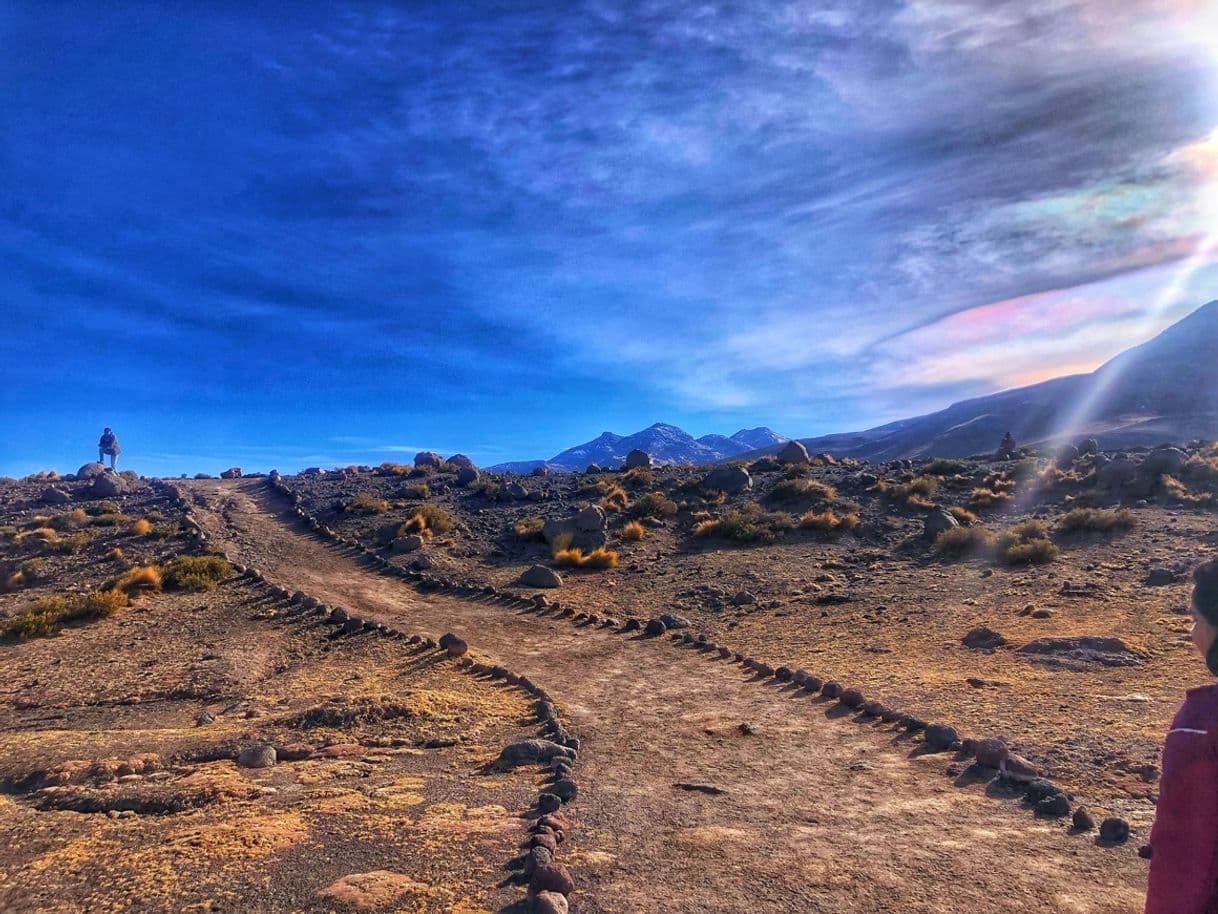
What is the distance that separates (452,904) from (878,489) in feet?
76.8

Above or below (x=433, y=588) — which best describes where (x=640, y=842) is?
below

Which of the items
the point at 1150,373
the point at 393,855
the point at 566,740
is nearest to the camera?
the point at 393,855

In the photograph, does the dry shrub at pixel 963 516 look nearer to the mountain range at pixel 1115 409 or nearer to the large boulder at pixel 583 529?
the large boulder at pixel 583 529

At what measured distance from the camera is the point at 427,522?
2523 centimetres

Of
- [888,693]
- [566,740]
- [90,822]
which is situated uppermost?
[90,822]

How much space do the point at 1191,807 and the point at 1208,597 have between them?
2.40 ft

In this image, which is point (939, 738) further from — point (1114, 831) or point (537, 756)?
point (537, 756)

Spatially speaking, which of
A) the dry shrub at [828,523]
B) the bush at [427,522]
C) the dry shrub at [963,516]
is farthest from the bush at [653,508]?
the dry shrub at [963,516]

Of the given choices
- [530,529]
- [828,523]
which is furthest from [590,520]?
[828,523]

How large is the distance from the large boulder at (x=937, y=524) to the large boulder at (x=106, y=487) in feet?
120

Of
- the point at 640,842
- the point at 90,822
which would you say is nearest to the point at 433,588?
the point at 90,822

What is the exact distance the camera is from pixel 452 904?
476cm

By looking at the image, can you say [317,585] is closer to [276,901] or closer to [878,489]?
[276,901]

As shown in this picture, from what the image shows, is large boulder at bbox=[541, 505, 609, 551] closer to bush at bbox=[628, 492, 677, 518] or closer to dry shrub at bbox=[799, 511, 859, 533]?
bush at bbox=[628, 492, 677, 518]
